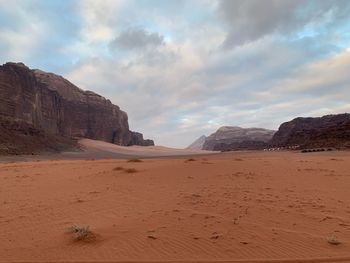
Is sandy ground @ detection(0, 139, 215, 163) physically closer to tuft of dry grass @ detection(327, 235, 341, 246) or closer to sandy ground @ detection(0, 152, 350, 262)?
sandy ground @ detection(0, 152, 350, 262)

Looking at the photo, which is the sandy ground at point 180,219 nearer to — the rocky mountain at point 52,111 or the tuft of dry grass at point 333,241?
the tuft of dry grass at point 333,241

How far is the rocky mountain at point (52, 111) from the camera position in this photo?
47.6m

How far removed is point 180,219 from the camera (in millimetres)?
7547

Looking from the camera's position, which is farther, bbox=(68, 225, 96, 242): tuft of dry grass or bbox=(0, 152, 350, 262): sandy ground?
bbox=(68, 225, 96, 242): tuft of dry grass

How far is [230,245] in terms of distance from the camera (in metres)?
6.16

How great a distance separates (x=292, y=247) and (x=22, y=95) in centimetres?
5270

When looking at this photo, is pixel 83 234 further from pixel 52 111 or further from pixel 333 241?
pixel 52 111

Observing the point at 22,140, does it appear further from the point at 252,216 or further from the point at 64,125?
the point at 252,216

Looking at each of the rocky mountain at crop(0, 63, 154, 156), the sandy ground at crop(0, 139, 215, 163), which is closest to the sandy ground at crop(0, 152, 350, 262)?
the sandy ground at crop(0, 139, 215, 163)

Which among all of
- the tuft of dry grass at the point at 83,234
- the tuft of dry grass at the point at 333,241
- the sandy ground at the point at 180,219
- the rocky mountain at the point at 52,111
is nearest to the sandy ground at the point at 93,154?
the rocky mountain at the point at 52,111

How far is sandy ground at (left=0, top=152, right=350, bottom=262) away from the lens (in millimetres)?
5957

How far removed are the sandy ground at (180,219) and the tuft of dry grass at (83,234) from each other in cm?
9

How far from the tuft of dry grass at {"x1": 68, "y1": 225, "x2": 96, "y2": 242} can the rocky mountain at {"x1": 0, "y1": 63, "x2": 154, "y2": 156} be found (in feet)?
105

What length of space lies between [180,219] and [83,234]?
193 centimetres
